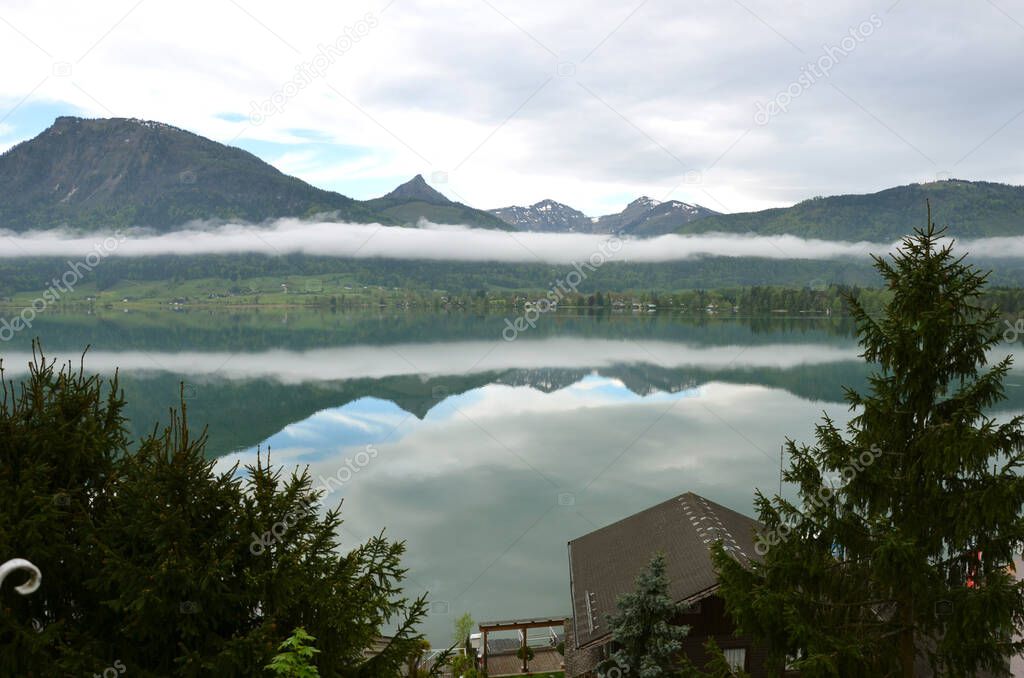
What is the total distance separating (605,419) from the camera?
6969cm

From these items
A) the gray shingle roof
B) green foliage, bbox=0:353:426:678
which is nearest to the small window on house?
the gray shingle roof

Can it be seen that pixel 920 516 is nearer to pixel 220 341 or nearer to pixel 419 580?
pixel 419 580

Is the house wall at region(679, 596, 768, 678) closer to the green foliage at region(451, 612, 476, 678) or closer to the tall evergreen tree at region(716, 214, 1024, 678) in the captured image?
the green foliage at region(451, 612, 476, 678)

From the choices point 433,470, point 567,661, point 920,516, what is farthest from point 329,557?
point 433,470

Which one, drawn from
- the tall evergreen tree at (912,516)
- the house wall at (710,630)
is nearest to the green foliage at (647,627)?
the house wall at (710,630)

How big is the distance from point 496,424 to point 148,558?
203 feet

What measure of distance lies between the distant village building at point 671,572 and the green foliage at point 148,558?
31.9 feet

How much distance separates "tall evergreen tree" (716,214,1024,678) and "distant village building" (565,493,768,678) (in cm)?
515

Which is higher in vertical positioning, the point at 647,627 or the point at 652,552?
the point at 652,552

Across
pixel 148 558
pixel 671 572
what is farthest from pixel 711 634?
pixel 148 558

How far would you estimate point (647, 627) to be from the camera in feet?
49.7

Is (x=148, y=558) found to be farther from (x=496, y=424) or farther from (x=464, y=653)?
(x=496, y=424)

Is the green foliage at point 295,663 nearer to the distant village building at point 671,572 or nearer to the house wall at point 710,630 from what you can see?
the distant village building at point 671,572

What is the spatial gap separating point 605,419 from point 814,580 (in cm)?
6079
